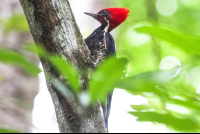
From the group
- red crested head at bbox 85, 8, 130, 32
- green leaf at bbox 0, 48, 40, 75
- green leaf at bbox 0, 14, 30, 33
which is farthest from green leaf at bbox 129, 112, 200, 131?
red crested head at bbox 85, 8, 130, 32

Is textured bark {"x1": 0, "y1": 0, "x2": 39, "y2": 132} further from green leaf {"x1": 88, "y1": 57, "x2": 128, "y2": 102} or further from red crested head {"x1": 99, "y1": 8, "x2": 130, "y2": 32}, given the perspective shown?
green leaf {"x1": 88, "y1": 57, "x2": 128, "y2": 102}

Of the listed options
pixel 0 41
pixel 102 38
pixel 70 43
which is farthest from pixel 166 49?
pixel 70 43

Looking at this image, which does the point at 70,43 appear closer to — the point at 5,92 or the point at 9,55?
the point at 9,55

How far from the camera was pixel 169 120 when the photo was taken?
378 millimetres

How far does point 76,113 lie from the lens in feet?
3.43

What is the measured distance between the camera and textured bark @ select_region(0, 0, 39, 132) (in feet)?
8.44

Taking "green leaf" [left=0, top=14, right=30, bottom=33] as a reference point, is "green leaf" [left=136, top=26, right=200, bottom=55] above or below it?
below

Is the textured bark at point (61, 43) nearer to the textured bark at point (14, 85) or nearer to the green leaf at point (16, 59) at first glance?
the green leaf at point (16, 59)

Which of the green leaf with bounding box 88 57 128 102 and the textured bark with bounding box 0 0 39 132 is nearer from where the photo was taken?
the green leaf with bounding box 88 57 128 102

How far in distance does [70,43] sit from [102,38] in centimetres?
134

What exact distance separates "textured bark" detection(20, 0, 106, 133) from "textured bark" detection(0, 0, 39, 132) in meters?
1.54

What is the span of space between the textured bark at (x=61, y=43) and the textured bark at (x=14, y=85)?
5.06ft

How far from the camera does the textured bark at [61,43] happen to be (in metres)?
1.03

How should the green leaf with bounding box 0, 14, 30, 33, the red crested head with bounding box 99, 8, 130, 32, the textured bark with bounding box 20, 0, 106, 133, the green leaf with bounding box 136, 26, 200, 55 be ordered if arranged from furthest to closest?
the red crested head with bounding box 99, 8, 130, 32 → the green leaf with bounding box 0, 14, 30, 33 → the textured bark with bounding box 20, 0, 106, 133 → the green leaf with bounding box 136, 26, 200, 55
